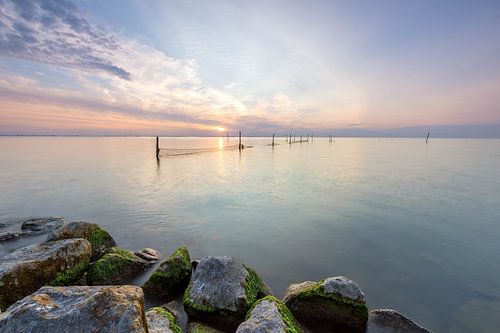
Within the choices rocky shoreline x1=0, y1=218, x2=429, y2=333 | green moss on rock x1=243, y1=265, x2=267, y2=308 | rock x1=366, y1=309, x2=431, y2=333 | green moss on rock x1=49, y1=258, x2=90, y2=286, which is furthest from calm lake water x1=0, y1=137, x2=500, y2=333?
green moss on rock x1=49, y1=258, x2=90, y2=286

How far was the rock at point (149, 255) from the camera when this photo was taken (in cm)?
850

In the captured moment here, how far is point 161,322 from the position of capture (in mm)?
4543

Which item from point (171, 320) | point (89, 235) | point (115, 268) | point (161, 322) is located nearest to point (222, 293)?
point (171, 320)

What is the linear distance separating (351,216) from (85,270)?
12.4m

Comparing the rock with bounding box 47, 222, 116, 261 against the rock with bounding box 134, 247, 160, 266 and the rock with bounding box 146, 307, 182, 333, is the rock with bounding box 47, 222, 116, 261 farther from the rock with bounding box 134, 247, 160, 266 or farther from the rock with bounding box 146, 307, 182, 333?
the rock with bounding box 146, 307, 182, 333

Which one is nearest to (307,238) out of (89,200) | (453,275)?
(453,275)

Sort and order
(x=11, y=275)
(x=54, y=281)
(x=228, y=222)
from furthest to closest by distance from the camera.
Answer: (x=228, y=222) → (x=54, y=281) → (x=11, y=275)

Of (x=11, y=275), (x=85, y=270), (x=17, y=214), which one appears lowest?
(x=17, y=214)

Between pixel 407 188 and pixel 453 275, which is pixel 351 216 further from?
pixel 407 188

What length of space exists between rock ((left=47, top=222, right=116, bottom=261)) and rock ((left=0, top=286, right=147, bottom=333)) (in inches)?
204

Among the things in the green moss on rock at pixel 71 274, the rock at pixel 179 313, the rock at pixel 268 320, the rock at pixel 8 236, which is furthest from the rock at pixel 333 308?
the rock at pixel 8 236

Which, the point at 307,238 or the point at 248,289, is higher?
the point at 248,289

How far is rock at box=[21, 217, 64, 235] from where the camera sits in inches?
434

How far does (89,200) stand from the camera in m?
17.1
